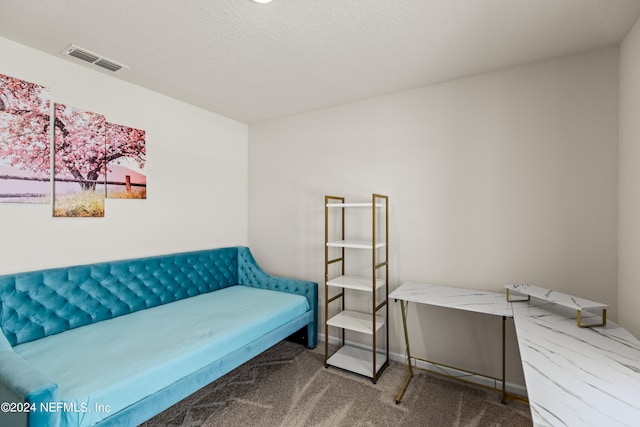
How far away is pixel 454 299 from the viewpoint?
225 cm

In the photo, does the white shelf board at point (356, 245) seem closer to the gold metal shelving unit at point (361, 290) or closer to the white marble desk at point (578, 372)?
the gold metal shelving unit at point (361, 290)

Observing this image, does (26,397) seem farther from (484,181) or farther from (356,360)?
(484,181)

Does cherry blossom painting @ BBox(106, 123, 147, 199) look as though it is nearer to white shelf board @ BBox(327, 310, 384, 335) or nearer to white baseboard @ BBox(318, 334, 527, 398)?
white shelf board @ BBox(327, 310, 384, 335)

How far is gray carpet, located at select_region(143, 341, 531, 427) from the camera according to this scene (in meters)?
2.06

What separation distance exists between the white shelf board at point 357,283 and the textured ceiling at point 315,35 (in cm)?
185

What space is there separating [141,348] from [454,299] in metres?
2.21

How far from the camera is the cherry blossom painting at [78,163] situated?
2.29 metres

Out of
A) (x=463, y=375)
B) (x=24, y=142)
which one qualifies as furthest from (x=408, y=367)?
(x=24, y=142)

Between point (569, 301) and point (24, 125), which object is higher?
point (24, 125)

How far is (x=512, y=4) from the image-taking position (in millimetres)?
1691

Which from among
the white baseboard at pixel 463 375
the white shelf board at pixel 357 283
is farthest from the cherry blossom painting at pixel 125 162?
Answer: the white baseboard at pixel 463 375

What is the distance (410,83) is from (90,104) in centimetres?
278

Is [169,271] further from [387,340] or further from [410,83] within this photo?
[410,83]

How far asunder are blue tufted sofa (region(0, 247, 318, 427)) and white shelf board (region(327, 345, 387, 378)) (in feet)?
1.20
